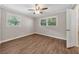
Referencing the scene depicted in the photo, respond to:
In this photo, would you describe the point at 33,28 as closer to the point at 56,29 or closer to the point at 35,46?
the point at 35,46

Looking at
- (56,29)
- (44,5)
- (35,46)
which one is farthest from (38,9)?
(35,46)

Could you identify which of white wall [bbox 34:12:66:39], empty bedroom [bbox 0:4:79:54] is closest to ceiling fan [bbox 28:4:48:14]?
empty bedroom [bbox 0:4:79:54]

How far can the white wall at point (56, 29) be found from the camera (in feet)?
5.66

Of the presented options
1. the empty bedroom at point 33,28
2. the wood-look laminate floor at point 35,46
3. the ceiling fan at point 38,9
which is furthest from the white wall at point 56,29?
the ceiling fan at point 38,9

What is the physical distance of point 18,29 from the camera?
1754mm

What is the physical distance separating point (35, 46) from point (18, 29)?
533 millimetres

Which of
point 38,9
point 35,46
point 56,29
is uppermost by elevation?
point 38,9

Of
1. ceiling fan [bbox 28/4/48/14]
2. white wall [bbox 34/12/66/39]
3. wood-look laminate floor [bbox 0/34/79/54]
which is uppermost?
ceiling fan [bbox 28/4/48/14]

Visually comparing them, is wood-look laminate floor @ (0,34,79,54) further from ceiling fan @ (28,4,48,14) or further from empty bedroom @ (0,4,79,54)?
ceiling fan @ (28,4,48,14)

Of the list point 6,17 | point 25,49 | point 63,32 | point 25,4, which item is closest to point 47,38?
point 63,32

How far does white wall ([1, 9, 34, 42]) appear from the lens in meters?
1.63

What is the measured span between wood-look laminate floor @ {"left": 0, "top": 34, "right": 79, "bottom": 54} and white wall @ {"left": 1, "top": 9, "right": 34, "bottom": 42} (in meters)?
0.10

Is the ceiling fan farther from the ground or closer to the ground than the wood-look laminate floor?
farther from the ground
